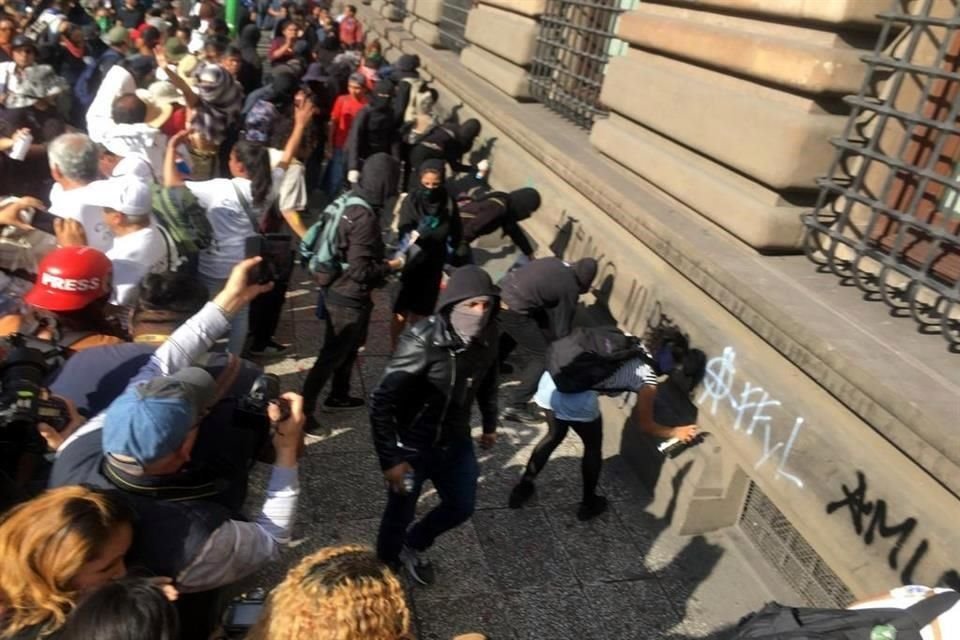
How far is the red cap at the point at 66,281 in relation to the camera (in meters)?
3.33

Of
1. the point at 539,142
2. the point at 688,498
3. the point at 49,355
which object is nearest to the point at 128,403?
the point at 49,355

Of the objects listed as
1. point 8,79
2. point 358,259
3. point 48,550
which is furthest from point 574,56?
point 48,550

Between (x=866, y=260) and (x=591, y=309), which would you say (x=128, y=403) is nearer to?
(x=866, y=260)

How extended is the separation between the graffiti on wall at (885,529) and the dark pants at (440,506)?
5.56ft

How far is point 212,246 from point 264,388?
2172 millimetres

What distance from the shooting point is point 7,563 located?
Answer: 2.09m

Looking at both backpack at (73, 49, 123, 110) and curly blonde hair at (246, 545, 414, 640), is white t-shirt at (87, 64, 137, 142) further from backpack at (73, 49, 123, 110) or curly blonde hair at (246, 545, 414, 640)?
curly blonde hair at (246, 545, 414, 640)

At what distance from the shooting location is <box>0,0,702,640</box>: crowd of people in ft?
7.03

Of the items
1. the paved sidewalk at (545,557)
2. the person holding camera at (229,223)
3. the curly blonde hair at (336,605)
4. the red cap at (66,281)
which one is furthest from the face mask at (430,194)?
the curly blonde hair at (336,605)

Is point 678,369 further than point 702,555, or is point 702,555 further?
point 678,369

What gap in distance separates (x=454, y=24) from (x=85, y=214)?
9811 millimetres

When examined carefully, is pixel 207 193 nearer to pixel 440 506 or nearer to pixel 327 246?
pixel 327 246

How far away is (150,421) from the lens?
2.47 m

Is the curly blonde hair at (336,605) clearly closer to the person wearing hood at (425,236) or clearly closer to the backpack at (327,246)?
the backpack at (327,246)
